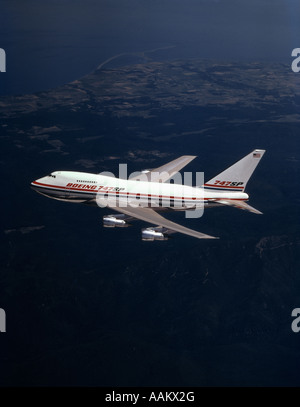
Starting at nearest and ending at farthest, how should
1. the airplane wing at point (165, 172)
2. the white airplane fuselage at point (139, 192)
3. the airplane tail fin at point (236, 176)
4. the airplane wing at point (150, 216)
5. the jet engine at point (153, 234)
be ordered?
the airplane wing at point (150, 216)
the jet engine at point (153, 234)
the white airplane fuselage at point (139, 192)
the airplane tail fin at point (236, 176)
the airplane wing at point (165, 172)

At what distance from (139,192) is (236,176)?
23590 millimetres

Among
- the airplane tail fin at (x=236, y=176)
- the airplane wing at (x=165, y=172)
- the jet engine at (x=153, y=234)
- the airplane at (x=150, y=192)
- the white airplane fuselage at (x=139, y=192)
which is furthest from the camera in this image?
the airplane wing at (x=165, y=172)

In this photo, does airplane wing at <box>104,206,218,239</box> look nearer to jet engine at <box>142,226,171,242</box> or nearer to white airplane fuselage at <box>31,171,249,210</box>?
white airplane fuselage at <box>31,171,249,210</box>

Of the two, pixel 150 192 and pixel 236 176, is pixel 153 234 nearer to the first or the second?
pixel 150 192

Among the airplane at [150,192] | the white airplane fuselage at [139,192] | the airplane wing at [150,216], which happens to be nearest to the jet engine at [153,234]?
the airplane wing at [150,216]

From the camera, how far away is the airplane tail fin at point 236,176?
10812 cm

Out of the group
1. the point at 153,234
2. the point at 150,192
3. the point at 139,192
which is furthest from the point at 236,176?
the point at 153,234

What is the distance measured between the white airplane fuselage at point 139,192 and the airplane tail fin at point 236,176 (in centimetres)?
89

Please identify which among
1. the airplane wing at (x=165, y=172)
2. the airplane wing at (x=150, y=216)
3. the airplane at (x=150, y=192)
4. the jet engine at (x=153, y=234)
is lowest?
the jet engine at (x=153, y=234)

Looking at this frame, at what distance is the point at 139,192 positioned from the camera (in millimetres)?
107750

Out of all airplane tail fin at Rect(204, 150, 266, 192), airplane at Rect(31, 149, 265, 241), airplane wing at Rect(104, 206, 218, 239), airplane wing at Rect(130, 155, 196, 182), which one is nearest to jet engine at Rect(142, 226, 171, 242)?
airplane wing at Rect(104, 206, 218, 239)

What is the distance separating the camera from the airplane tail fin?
355 feet

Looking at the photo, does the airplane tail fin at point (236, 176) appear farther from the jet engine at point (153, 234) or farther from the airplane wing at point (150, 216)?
the jet engine at point (153, 234)

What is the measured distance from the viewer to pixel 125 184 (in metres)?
109
